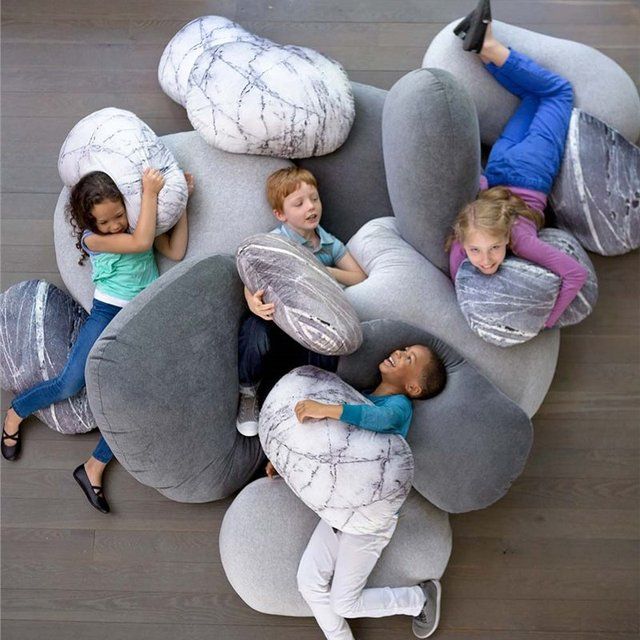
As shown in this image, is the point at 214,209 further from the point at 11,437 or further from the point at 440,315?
the point at 11,437

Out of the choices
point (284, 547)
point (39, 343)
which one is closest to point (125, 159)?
point (39, 343)

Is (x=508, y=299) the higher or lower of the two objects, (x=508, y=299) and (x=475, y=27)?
the lower

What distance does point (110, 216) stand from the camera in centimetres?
192

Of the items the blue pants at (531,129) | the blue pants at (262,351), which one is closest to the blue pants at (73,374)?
the blue pants at (262,351)

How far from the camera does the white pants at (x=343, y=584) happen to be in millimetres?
1857

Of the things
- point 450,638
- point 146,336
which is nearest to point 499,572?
point 450,638

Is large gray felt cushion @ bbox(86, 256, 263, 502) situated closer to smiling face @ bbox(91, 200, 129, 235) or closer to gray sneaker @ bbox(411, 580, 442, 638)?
smiling face @ bbox(91, 200, 129, 235)

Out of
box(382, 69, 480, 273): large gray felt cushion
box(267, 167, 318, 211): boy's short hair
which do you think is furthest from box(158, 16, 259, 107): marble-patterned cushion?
box(382, 69, 480, 273): large gray felt cushion

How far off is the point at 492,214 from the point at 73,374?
1.22 meters

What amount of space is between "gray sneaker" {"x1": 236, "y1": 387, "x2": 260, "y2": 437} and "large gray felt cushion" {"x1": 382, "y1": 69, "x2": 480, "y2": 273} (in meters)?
0.64

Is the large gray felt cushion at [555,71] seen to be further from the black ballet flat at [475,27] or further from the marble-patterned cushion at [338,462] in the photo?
the marble-patterned cushion at [338,462]

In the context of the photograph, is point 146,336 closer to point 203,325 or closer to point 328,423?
point 203,325

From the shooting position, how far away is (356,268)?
6.88 ft

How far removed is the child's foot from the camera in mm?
2125
